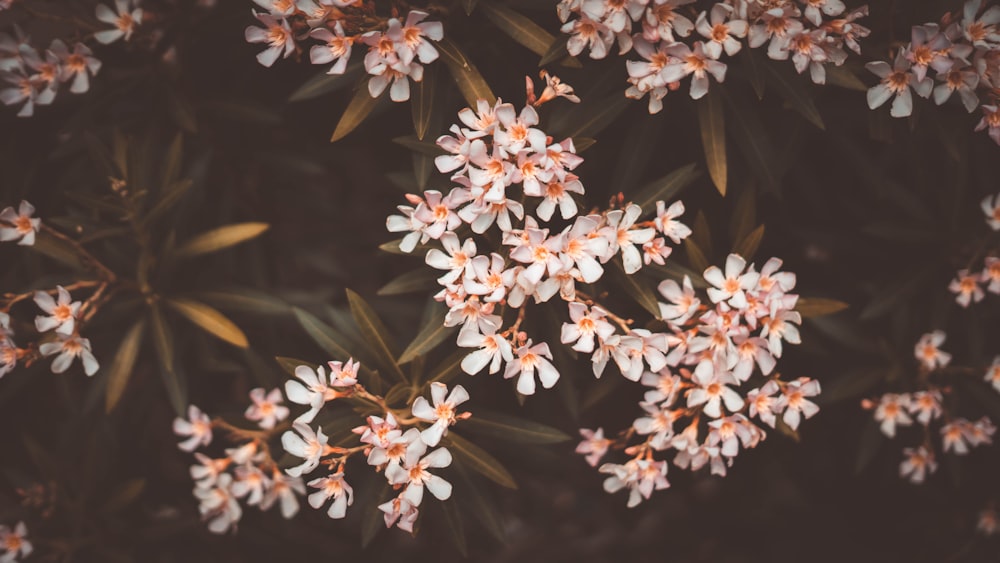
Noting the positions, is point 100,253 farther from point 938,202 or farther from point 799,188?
point 938,202

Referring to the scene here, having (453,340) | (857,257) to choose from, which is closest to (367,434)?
(453,340)

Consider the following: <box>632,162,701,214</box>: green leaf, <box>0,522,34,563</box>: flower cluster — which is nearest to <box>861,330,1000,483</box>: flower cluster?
<box>632,162,701,214</box>: green leaf

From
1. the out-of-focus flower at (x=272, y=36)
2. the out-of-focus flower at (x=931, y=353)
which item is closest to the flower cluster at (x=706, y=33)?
the out-of-focus flower at (x=272, y=36)

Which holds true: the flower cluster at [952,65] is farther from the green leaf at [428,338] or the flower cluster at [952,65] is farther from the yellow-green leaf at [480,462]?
the yellow-green leaf at [480,462]

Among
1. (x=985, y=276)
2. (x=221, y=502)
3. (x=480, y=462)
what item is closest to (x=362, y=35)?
(x=480, y=462)

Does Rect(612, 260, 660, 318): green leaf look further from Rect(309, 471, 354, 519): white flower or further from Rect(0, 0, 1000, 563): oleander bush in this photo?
Rect(309, 471, 354, 519): white flower
